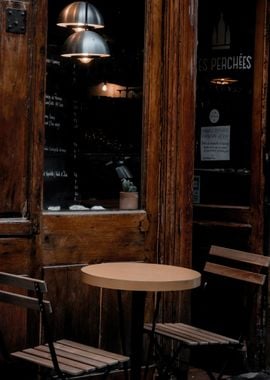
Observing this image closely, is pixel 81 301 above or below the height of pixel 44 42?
below

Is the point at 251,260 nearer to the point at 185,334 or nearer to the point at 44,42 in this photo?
the point at 185,334

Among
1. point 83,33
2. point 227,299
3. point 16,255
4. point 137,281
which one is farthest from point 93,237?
point 227,299

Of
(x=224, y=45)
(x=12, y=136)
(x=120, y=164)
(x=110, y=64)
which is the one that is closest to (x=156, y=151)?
(x=120, y=164)

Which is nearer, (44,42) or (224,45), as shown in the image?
(44,42)

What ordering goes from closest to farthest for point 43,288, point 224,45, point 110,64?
point 43,288, point 110,64, point 224,45

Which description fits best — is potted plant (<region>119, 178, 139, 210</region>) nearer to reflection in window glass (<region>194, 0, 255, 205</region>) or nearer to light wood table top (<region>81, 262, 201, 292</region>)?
light wood table top (<region>81, 262, 201, 292</region>)

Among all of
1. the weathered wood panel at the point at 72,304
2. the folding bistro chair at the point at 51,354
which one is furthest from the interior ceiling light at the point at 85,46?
the folding bistro chair at the point at 51,354

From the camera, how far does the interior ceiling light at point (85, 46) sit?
18.3 feet

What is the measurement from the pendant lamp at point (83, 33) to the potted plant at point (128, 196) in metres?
0.89

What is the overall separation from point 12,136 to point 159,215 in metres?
1.24

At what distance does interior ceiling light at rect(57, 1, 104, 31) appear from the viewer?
5570mm

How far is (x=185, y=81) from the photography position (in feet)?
19.3

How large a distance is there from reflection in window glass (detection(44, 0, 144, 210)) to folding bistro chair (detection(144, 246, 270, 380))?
883mm

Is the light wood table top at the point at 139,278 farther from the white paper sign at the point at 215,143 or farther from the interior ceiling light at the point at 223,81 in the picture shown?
the interior ceiling light at the point at 223,81
